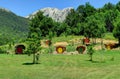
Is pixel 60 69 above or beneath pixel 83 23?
beneath

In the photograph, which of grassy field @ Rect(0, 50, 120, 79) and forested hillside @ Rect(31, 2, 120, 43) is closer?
grassy field @ Rect(0, 50, 120, 79)

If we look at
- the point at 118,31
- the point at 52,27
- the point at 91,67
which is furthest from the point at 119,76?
the point at 52,27

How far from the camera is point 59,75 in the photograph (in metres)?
50.8

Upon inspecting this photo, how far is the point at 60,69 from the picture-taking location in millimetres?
57531

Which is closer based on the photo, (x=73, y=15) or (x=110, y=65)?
(x=110, y=65)

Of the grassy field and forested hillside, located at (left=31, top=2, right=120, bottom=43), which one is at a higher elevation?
forested hillside, located at (left=31, top=2, right=120, bottom=43)

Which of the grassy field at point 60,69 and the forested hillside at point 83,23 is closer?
the grassy field at point 60,69

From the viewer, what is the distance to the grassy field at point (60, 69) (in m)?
50.4

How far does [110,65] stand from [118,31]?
42.8 meters

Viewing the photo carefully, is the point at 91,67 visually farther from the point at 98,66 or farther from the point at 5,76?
the point at 5,76

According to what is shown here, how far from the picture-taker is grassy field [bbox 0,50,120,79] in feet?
165

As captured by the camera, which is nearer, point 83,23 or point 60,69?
point 60,69

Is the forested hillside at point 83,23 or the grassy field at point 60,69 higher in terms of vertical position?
the forested hillside at point 83,23

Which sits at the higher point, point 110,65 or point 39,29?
point 39,29
